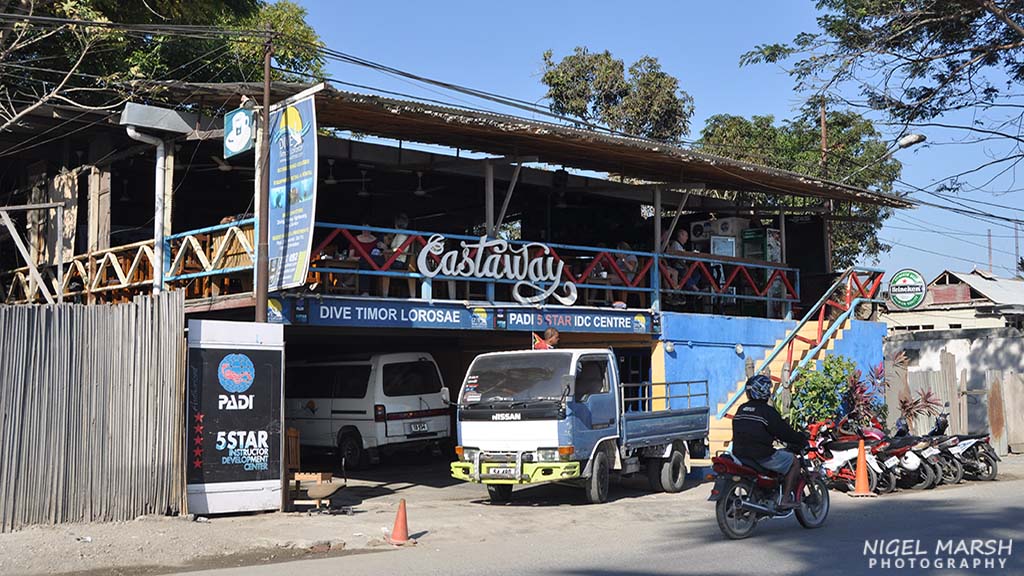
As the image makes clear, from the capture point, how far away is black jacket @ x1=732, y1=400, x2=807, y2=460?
418 inches

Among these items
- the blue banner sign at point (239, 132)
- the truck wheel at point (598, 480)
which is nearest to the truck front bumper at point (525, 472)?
the truck wheel at point (598, 480)

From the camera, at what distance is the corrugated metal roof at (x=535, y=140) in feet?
49.9

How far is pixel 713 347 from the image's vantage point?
2097 centimetres

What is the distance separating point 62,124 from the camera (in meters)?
18.1

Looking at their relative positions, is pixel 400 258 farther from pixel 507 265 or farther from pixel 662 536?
pixel 662 536

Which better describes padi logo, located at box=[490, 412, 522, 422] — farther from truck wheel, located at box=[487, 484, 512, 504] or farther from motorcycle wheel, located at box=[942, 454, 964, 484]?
motorcycle wheel, located at box=[942, 454, 964, 484]

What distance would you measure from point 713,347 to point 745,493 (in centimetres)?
1030

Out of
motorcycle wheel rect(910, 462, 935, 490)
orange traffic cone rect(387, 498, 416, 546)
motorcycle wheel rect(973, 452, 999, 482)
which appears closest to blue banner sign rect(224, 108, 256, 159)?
orange traffic cone rect(387, 498, 416, 546)

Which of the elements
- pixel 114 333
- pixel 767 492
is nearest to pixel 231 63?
pixel 114 333

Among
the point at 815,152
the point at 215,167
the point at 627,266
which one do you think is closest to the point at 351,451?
the point at 215,167

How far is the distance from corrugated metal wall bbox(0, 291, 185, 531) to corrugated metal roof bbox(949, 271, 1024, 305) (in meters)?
30.5

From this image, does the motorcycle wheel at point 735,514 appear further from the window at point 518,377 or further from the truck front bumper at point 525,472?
the window at point 518,377

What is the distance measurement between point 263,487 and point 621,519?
4.64m

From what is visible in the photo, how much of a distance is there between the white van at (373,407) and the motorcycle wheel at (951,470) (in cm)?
891
